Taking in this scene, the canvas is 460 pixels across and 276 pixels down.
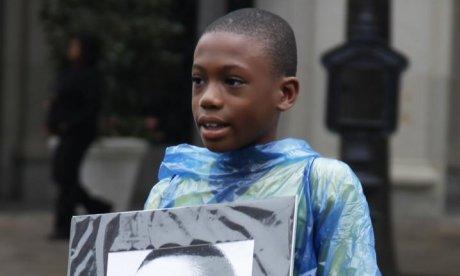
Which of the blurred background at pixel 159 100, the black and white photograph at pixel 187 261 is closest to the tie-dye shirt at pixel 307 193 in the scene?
the black and white photograph at pixel 187 261

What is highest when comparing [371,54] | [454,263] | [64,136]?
[371,54]

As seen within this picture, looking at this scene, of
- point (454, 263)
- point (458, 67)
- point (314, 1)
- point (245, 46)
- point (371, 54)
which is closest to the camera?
point (245, 46)

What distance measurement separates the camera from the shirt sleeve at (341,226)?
2.56 m

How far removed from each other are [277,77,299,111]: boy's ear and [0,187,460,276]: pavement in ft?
22.5

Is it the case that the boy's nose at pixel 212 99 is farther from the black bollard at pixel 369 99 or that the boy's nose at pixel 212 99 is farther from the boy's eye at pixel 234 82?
the black bollard at pixel 369 99

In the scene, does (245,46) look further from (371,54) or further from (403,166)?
(403,166)

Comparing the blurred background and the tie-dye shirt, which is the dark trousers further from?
the tie-dye shirt

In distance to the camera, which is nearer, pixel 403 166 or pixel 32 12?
pixel 403 166

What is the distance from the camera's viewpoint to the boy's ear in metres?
2.63

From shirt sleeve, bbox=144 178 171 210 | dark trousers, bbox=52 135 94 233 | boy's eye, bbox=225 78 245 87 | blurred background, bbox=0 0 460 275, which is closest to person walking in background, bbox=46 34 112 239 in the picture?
dark trousers, bbox=52 135 94 233

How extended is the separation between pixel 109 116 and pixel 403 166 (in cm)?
277

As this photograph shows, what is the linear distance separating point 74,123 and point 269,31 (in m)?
8.41

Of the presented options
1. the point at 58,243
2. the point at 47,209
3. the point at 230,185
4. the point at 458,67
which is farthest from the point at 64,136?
the point at 230,185

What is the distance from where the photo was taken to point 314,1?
12.8m
